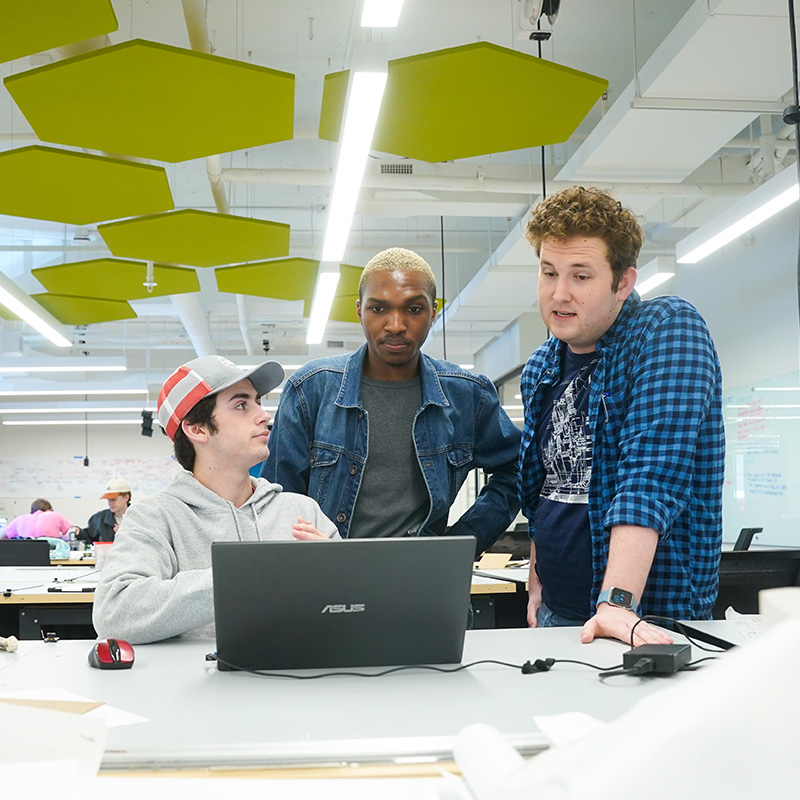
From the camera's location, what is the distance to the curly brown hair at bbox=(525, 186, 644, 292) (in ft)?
6.24

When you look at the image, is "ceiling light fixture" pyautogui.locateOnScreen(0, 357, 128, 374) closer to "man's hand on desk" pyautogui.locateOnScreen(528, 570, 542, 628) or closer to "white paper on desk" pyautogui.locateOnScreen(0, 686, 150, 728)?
"man's hand on desk" pyautogui.locateOnScreen(528, 570, 542, 628)

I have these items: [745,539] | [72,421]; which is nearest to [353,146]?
[745,539]

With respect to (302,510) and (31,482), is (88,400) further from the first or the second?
(302,510)

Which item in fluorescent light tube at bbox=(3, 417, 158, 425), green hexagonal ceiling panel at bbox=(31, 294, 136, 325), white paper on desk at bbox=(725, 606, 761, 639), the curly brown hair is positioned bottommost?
white paper on desk at bbox=(725, 606, 761, 639)

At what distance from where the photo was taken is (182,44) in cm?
573

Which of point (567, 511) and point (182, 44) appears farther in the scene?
point (182, 44)

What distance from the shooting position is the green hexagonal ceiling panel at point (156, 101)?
10.7ft

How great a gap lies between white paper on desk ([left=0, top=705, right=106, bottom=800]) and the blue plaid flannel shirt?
113cm

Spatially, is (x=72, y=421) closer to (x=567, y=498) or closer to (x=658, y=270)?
(x=658, y=270)

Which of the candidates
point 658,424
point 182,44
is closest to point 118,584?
point 658,424

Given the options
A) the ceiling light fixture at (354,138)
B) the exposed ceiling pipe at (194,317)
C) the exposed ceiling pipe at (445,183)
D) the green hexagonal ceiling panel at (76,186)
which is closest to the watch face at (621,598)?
the ceiling light fixture at (354,138)

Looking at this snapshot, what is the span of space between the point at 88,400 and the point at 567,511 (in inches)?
601

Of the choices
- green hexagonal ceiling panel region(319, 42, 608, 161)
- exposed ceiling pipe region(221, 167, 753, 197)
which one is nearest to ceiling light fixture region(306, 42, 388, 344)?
green hexagonal ceiling panel region(319, 42, 608, 161)

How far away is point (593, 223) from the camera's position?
6.23 feet
